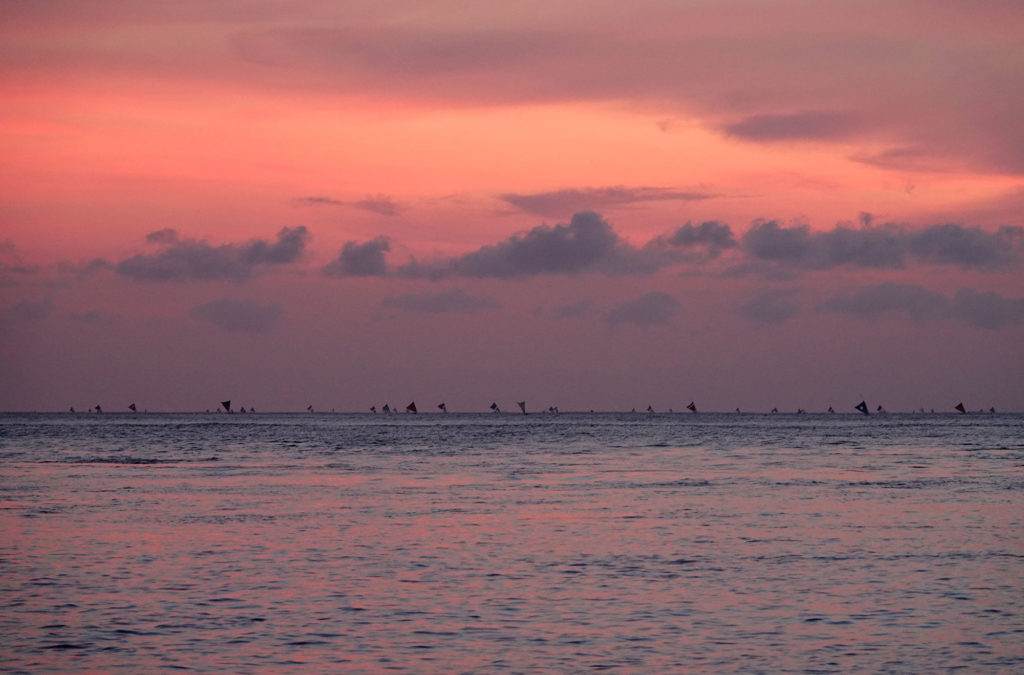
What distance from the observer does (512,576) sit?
22.5 m

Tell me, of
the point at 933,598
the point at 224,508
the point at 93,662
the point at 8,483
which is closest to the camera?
the point at 93,662

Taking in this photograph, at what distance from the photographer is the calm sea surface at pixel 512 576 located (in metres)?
16.3

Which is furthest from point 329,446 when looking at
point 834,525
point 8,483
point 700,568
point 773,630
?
point 773,630

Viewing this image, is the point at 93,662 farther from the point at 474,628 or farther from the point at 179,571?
the point at 179,571

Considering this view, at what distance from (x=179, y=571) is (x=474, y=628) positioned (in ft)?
26.8

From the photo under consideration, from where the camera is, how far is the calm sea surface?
1627cm

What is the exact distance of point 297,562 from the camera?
2456 centimetres

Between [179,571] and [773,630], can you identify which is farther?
[179,571]

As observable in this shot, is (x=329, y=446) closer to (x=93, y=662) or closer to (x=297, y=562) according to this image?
(x=297, y=562)

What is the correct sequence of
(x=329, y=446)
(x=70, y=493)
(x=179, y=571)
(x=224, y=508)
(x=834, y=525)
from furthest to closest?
(x=329, y=446) < (x=70, y=493) < (x=224, y=508) < (x=834, y=525) < (x=179, y=571)

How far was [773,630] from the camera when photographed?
17.6 meters

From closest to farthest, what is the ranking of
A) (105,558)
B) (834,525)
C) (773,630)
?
(773,630) → (105,558) → (834,525)

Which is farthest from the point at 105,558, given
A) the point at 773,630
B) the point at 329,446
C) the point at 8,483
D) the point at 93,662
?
the point at 329,446

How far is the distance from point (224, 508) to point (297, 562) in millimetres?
12588
